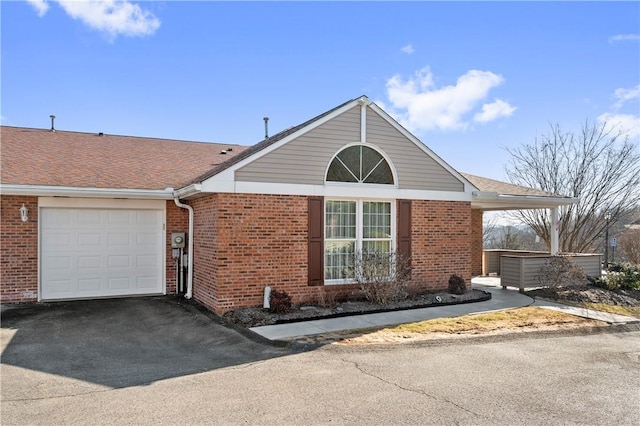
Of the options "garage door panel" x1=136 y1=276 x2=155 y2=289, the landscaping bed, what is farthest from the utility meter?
the landscaping bed

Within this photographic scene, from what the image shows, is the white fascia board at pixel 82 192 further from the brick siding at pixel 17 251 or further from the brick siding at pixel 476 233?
the brick siding at pixel 476 233

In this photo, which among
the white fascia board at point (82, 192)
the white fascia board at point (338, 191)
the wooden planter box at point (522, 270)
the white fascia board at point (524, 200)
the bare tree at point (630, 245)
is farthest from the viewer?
the bare tree at point (630, 245)

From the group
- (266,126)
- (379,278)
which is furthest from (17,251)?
(266,126)

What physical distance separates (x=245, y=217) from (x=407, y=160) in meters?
4.32

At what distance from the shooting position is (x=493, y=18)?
10.4 meters

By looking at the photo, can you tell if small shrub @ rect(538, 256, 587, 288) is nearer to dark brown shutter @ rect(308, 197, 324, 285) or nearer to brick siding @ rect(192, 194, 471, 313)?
brick siding @ rect(192, 194, 471, 313)

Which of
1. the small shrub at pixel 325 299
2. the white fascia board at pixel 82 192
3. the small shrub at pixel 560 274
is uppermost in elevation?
the white fascia board at pixel 82 192

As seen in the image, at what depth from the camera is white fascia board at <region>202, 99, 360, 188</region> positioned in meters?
8.84

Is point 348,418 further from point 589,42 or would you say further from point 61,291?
point 589,42

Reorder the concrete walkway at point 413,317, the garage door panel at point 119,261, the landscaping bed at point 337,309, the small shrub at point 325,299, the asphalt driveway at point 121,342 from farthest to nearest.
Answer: the garage door panel at point 119,261
the small shrub at point 325,299
the landscaping bed at point 337,309
the concrete walkway at point 413,317
the asphalt driveway at point 121,342

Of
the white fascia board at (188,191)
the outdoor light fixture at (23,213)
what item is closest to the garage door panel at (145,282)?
the white fascia board at (188,191)

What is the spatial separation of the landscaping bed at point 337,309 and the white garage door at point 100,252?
142 inches

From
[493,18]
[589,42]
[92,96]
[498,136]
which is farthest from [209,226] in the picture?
[498,136]

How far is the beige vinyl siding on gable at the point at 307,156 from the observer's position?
368 inches
